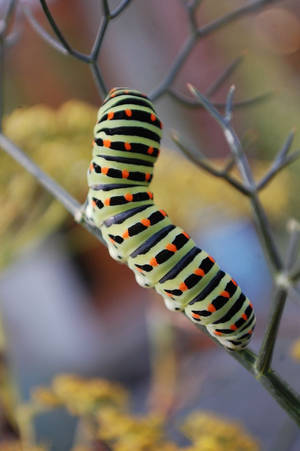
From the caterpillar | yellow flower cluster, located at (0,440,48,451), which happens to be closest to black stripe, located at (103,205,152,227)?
the caterpillar

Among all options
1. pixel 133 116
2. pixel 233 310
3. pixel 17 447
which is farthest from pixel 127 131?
pixel 17 447

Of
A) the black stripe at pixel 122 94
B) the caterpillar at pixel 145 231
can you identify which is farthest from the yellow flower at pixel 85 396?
the black stripe at pixel 122 94

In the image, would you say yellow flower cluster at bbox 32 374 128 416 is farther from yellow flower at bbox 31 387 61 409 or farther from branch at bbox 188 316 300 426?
branch at bbox 188 316 300 426

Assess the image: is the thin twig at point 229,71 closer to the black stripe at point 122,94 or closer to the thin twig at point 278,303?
the black stripe at point 122,94

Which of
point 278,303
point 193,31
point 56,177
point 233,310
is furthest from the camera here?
point 56,177

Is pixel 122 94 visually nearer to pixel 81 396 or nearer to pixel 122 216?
pixel 122 216
